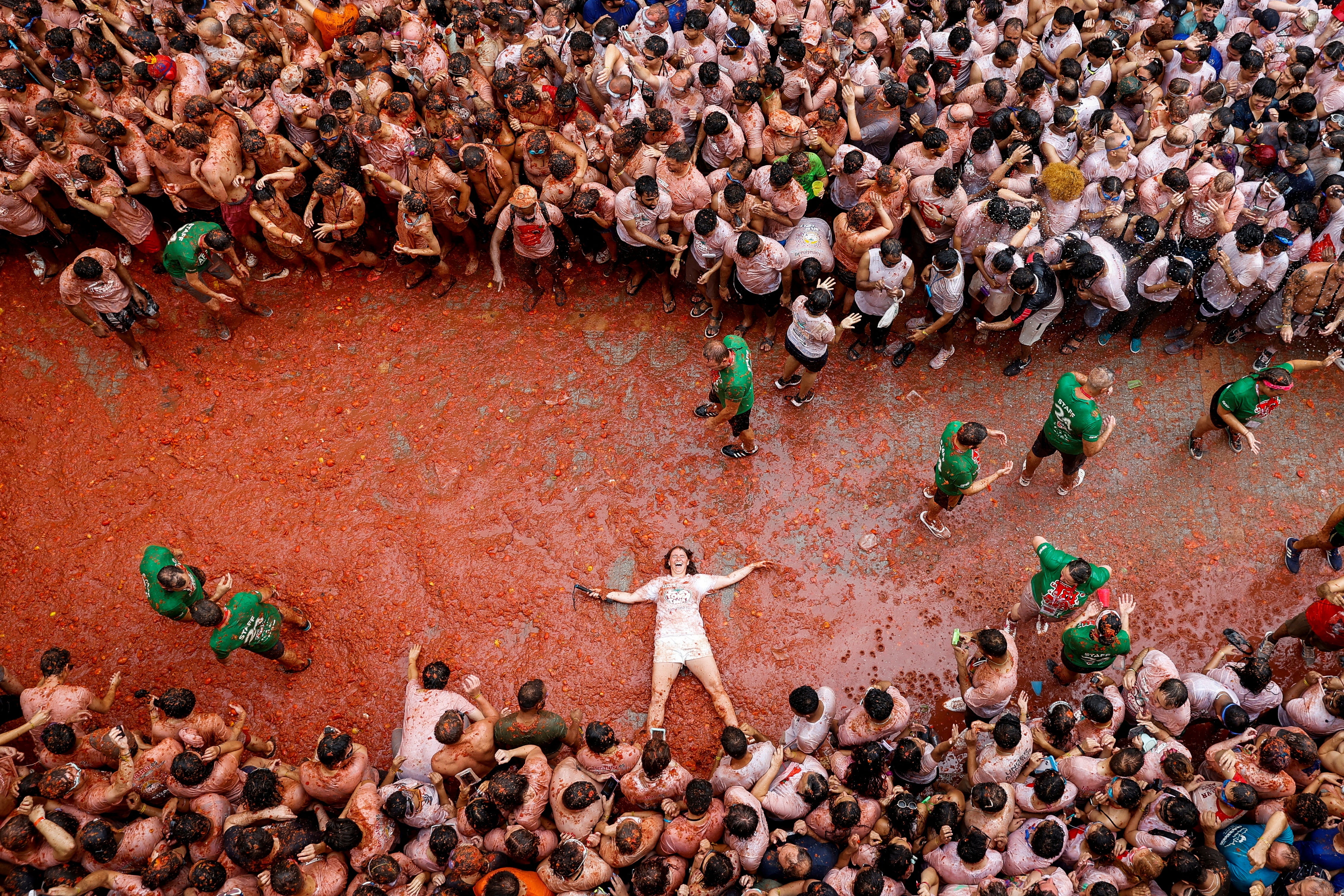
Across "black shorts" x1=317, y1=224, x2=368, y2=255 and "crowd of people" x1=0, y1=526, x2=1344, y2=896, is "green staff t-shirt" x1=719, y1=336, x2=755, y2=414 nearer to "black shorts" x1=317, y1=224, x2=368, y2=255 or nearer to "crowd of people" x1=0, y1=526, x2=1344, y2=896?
"crowd of people" x1=0, y1=526, x2=1344, y2=896

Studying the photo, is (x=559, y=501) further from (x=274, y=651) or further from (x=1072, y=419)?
(x=1072, y=419)

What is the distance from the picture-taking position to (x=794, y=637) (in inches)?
331

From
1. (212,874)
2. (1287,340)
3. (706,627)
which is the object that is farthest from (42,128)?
(1287,340)

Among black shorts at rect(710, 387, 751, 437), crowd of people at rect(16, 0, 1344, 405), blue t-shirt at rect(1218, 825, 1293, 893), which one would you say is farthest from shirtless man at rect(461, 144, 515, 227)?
blue t-shirt at rect(1218, 825, 1293, 893)

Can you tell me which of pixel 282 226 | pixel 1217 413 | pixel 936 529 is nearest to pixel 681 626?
pixel 936 529

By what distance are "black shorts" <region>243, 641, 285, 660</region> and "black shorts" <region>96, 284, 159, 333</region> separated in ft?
14.5

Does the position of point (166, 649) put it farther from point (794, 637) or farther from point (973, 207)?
point (973, 207)

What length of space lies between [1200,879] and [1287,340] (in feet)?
20.4

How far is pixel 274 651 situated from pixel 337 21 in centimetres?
814

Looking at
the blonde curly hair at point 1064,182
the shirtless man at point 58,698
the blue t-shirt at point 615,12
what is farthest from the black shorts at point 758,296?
the shirtless man at point 58,698

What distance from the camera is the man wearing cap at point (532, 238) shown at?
923 centimetres

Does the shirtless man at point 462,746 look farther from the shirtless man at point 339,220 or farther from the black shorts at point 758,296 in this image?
the shirtless man at point 339,220

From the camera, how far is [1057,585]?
7.35 m

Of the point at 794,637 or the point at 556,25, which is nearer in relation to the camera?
the point at 794,637
